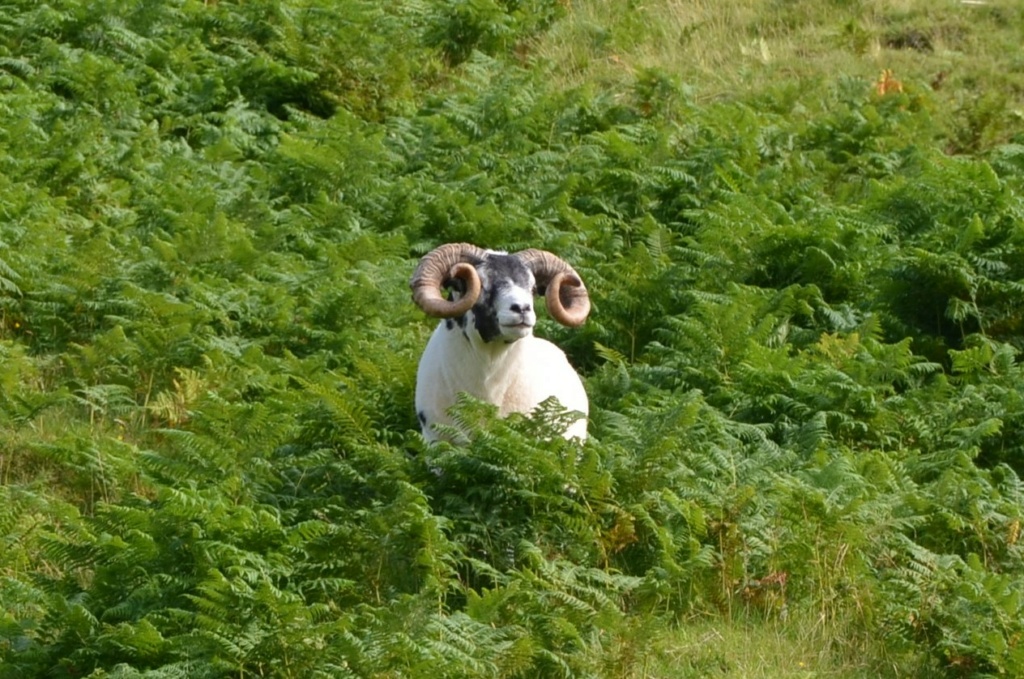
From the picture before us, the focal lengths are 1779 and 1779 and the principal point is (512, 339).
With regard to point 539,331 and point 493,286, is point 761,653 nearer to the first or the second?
point 493,286

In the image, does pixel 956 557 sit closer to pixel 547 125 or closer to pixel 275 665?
pixel 275 665

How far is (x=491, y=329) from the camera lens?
11609 millimetres

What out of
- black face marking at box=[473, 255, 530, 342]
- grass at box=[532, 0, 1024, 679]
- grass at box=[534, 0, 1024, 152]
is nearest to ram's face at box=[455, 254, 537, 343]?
black face marking at box=[473, 255, 530, 342]

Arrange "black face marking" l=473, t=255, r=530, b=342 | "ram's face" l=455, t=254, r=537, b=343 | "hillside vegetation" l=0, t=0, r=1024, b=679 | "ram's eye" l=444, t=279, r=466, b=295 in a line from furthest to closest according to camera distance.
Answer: "ram's eye" l=444, t=279, r=466, b=295
"black face marking" l=473, t=255, r=530, b=342
"ram's face" l=455, t=254, r=537, b=343
"hillside vegetation" l=0, t=0, r=1024, b=679

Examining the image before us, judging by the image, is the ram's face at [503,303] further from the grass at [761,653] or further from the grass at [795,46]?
the grass at [795,46]

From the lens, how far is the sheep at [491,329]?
37.8 ft

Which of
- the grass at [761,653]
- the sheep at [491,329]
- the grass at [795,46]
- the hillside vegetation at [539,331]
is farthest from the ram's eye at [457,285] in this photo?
the grass at [795,46]

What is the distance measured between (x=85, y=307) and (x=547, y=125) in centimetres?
600

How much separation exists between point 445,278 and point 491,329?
51 cm

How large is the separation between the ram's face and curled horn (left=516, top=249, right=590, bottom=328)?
12cm

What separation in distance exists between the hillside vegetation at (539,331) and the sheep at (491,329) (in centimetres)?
48

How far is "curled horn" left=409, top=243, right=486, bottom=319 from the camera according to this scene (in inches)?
452

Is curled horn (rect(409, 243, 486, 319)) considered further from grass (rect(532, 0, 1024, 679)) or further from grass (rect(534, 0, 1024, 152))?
grass (rect(534, 0, 1024, 152))

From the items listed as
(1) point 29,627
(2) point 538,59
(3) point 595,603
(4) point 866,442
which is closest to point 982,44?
(2) point 538,59
